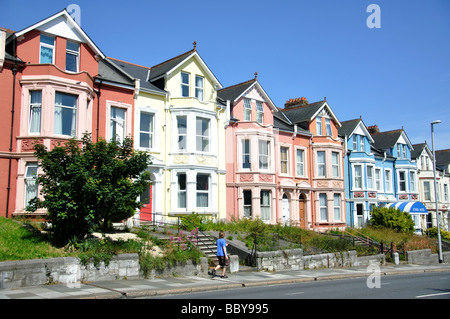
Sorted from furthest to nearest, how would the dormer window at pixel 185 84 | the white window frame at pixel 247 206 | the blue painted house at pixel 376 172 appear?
1. the blue painted house at pixel 376 172
2. the white window frame at pixel 247 206
3. the dormer window at pixel 185 84

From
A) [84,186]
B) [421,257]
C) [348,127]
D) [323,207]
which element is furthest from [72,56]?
[348,127]

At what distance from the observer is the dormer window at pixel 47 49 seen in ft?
66.2

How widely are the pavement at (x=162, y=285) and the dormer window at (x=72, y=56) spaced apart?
11624 mm

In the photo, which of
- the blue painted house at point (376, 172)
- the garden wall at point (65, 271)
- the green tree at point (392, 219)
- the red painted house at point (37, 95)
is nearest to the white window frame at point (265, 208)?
the blue painted house at point (376, 172)

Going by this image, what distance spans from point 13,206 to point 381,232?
24.9 metres

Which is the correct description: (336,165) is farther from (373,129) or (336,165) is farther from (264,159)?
(373,129)

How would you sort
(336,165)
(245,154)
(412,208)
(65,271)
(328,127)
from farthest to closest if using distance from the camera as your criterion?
(412,208)
(328,127)
(336,165)
(245,154)
(65,271)

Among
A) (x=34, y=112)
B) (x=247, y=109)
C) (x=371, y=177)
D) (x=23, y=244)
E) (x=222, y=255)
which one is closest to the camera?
(x=23, y=244)

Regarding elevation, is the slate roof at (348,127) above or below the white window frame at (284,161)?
above

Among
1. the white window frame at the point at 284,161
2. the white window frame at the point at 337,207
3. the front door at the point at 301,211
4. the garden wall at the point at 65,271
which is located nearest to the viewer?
the garden wall at the point at 65,271

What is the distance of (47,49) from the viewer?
20.4m

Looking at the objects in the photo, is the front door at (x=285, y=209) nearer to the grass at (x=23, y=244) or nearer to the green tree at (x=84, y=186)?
the green tree at (x=84, y=186)

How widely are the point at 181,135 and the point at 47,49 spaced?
849 cm

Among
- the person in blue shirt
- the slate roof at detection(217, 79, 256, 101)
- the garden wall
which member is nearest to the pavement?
the garden wall
